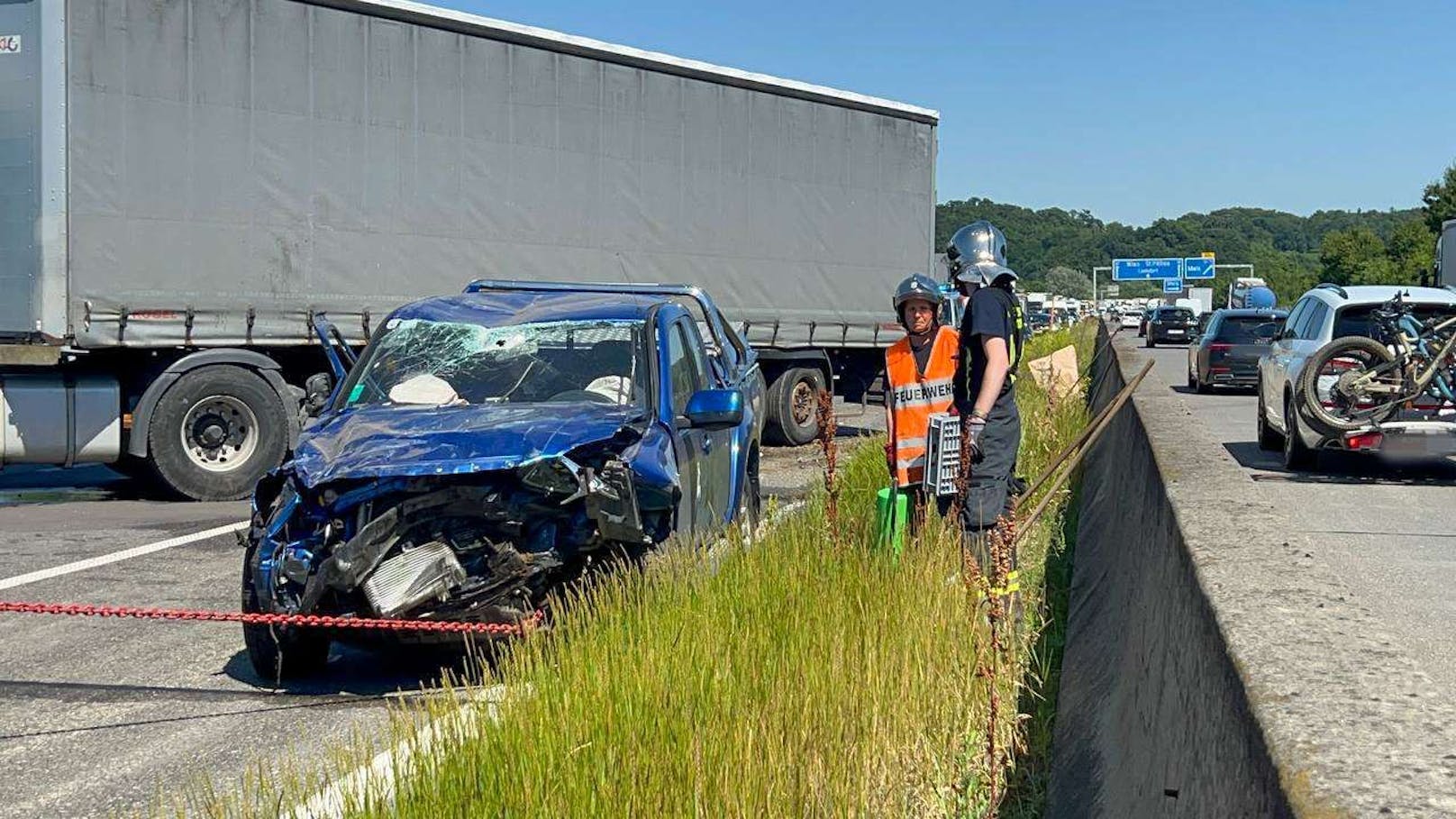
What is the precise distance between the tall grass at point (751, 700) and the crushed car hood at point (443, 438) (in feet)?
3.13

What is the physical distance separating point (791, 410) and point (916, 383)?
12.5 m

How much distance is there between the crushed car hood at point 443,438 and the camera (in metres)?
6.83

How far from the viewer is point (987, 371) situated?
7574 mm

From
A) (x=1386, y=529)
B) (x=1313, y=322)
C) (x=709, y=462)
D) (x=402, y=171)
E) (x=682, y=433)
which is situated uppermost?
(x=402, y=171)

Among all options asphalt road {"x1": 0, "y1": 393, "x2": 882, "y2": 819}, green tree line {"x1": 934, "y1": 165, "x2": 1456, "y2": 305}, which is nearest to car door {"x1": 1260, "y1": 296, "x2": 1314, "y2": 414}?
asphalt road {"x1": 0, "y1": 393, "x2": 882, "y2": 819}

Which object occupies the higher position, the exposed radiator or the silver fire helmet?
the silver fire helmet

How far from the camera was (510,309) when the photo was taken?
9.02m

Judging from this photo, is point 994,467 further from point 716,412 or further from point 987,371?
point 716,412

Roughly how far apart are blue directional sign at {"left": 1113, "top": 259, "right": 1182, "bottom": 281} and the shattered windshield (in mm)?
107646

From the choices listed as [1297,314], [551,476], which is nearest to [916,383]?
[551,476]

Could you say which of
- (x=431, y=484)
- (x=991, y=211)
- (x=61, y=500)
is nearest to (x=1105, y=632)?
(x=431, y=484)

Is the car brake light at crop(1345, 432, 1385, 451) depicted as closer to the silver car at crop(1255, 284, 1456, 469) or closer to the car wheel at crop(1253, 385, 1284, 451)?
the silver car at crop(1255, 284, 1456, 469)

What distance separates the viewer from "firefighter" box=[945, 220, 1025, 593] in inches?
297

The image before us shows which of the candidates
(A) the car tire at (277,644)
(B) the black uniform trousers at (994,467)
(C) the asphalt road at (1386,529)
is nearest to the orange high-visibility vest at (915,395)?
(B) the black uniform trousers at (994,467)
